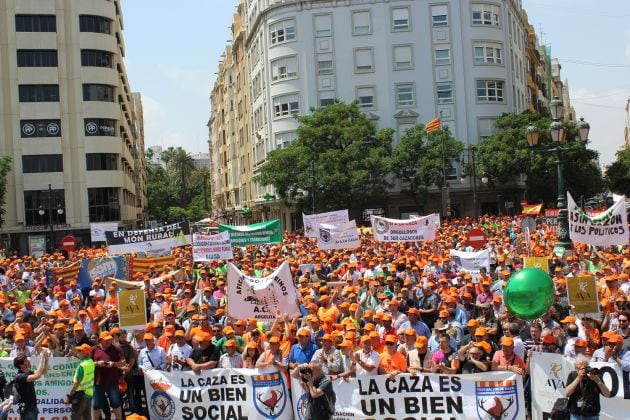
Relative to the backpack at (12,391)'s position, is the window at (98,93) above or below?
above

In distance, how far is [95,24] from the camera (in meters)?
56.6

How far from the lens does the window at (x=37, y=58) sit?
5472 centimetres

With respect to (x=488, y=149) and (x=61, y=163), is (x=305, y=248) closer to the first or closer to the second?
(x=488, y=149)

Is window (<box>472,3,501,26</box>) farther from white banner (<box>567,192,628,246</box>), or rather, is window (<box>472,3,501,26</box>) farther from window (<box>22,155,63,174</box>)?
white banner (<box>567,192,628,246</box>)

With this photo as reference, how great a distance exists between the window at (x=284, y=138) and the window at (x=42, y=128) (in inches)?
605

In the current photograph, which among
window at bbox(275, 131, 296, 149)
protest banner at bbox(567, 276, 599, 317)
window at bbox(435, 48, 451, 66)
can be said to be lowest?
protest banner at bbox(567, 276, 599, 317)

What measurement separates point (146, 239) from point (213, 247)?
222 cm

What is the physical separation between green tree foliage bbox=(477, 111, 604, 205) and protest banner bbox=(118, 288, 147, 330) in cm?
4121

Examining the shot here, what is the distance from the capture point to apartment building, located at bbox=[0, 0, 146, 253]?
5456cm

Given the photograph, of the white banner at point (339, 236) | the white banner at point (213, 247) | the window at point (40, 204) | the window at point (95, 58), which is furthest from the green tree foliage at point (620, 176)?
the white banner at point (213, 247)

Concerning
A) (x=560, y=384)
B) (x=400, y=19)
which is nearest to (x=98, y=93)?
(x=400, y=19)

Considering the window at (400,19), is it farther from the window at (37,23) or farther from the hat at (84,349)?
the hat at (84,349)

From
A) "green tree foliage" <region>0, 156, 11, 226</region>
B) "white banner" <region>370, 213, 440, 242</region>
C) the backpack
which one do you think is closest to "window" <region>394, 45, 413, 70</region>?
"green tree foliage" <region>0, 156, 11, 226</region>

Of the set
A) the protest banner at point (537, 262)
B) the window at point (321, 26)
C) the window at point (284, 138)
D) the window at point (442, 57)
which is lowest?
the protest banner at point (537, 262)
